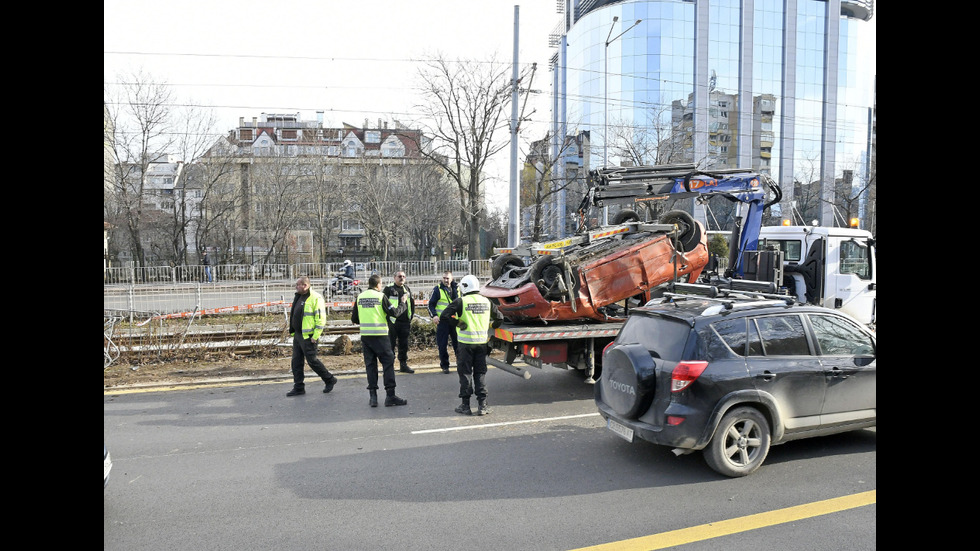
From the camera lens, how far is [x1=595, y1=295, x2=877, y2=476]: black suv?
17.5 ft

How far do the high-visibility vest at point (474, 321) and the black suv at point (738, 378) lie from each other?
2096 mm

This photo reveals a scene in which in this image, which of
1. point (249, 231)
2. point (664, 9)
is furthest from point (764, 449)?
point (664, 9)

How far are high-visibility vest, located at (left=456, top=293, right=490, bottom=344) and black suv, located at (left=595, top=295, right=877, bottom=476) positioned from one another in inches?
82.5

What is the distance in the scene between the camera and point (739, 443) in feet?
17.9

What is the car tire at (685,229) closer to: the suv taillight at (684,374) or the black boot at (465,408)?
the black boot at (465,408)

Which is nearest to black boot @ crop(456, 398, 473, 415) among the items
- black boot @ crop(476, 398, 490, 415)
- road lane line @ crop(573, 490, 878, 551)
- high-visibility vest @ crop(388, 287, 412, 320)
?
black boot @ crop(476, 398, 490, 415)

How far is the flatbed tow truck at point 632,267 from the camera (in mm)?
8438

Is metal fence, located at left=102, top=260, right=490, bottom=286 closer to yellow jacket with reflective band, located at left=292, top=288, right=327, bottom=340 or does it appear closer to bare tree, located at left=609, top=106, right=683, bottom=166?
yellow jacket with reflective band, located at left=292, top=288, right=327, bottom=340

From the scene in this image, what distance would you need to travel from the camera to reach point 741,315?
5707 millimetres

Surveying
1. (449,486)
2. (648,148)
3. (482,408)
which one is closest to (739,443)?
(449,486)

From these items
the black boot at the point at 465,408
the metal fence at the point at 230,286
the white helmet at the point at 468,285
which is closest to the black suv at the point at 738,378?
the black boot at the point at 465,408
